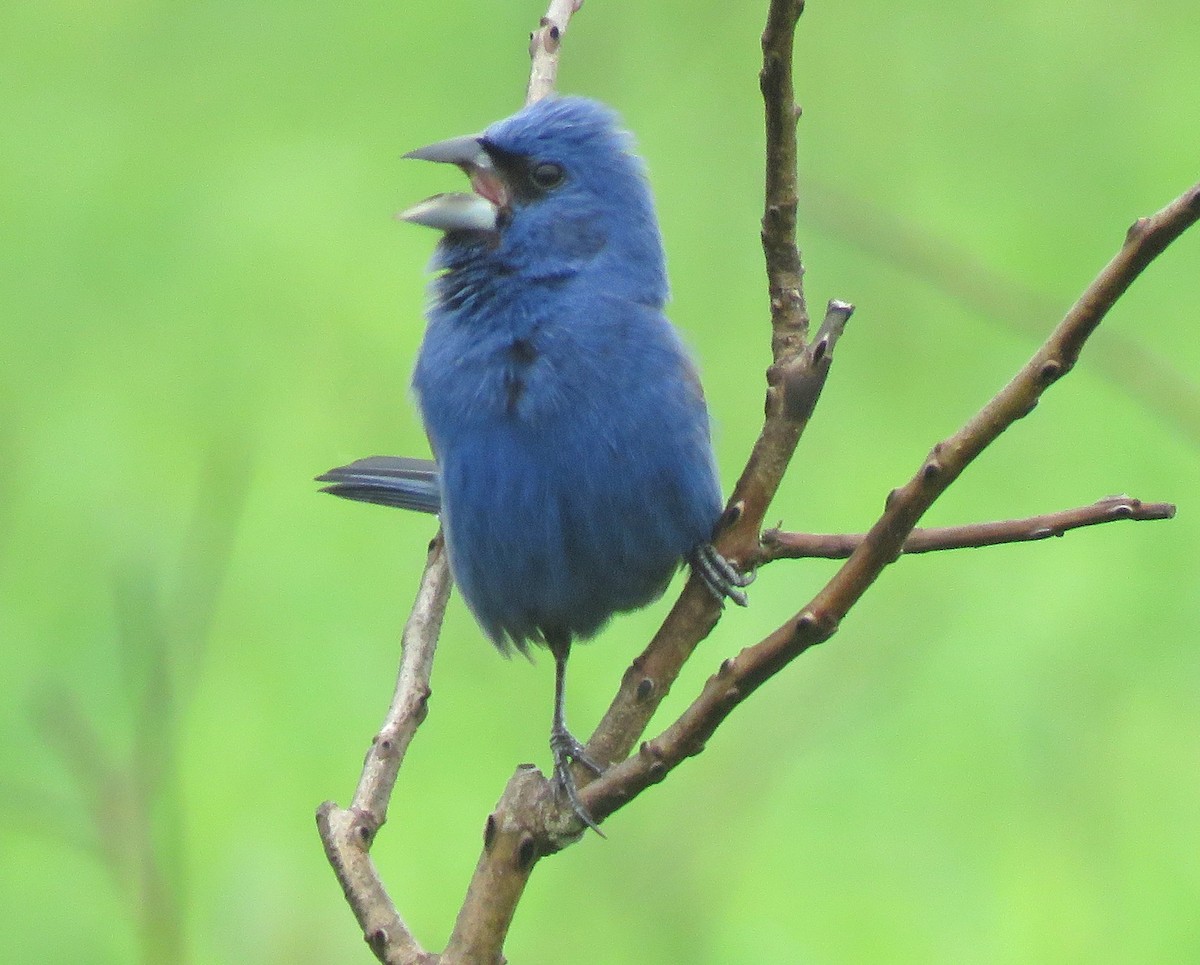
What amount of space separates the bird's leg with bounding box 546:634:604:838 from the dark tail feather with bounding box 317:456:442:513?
0.43 metres

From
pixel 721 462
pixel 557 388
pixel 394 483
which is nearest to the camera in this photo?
pixel 557 388

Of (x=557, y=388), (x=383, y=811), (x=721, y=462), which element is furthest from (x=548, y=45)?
(x=721, y=462)

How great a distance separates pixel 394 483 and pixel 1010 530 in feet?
5.39

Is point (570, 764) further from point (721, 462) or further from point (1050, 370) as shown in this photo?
point (721, 462)

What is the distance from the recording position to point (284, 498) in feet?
16.5

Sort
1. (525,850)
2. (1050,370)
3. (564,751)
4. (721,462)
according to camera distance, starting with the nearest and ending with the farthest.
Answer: (1050,370) < (525,850) < (564,751) < (721,462)

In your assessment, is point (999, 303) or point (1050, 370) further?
point (999, 303)

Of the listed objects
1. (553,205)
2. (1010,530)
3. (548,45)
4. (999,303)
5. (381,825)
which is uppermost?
(548,45)

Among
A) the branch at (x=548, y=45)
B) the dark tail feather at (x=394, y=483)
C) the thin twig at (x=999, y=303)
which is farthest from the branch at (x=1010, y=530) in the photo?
the dark tail feather at (x=394, y=483)

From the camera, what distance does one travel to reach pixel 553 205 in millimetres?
2900

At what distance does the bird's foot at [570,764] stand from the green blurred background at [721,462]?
675 millimetres

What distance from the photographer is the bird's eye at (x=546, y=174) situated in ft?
9.62

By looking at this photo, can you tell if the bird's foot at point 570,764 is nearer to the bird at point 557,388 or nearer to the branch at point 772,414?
the branch at point 772,414

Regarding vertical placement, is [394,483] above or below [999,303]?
below
